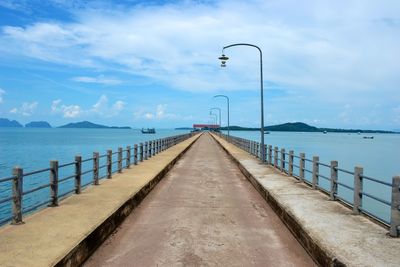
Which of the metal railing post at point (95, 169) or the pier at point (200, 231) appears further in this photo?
the metal railing post at point (95, 169)

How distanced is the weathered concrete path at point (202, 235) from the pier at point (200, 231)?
0.06 ft

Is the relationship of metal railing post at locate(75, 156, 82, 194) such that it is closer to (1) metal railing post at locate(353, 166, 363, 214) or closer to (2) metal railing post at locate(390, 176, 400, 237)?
(1) metal railing post at locate(353, 166, 363, 214)

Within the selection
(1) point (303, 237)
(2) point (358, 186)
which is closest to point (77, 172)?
(1) point (303, 237)

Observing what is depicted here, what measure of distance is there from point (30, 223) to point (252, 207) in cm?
615

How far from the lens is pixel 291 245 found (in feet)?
27.0

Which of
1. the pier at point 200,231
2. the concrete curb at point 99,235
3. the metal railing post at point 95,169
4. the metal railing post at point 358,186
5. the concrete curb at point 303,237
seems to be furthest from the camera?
the metal railing post at point 95,169

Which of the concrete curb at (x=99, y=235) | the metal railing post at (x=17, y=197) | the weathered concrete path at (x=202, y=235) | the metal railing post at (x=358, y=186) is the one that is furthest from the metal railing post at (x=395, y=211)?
the metal railing post at (x=17, y=197)

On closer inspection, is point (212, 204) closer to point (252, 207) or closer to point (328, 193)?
point (252, 207)

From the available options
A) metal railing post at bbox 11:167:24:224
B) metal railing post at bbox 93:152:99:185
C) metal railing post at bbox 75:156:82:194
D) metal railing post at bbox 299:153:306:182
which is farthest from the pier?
metal railing post at bbox 299:153:306:182

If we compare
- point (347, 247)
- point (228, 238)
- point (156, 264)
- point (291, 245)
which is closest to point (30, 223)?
point (156, 264)

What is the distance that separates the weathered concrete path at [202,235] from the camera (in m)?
7.14

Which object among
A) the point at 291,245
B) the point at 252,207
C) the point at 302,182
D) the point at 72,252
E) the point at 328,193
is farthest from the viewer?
the point at 302,182

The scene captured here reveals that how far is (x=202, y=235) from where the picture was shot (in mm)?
8680

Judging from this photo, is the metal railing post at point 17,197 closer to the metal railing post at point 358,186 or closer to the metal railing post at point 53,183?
the metal railing post at point 53,183
